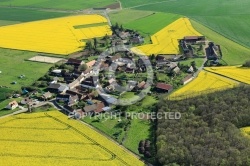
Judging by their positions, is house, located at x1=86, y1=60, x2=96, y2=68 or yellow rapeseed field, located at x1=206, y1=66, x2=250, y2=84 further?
house, located at x1=86, y1=60, x2=96, y2=68

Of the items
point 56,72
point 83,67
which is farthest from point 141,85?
point 56,72

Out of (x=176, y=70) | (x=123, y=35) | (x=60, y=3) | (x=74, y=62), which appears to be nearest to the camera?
(x=176, y=70)

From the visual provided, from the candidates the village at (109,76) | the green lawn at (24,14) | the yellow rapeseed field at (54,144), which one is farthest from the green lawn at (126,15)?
the yellow rapeseed field at (54,144)

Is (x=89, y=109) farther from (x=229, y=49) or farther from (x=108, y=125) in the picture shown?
(x=229, y=49)

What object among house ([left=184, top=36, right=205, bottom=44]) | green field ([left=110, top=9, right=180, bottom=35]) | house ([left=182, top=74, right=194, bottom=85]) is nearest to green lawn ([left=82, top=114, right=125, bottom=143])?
house ([left=182, top=74, right=194, bottom=85])

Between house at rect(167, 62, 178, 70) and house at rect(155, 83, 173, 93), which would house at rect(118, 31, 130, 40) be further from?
house at rect(155, 83, 173, 93)

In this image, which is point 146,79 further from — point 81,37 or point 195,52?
point 81,37
